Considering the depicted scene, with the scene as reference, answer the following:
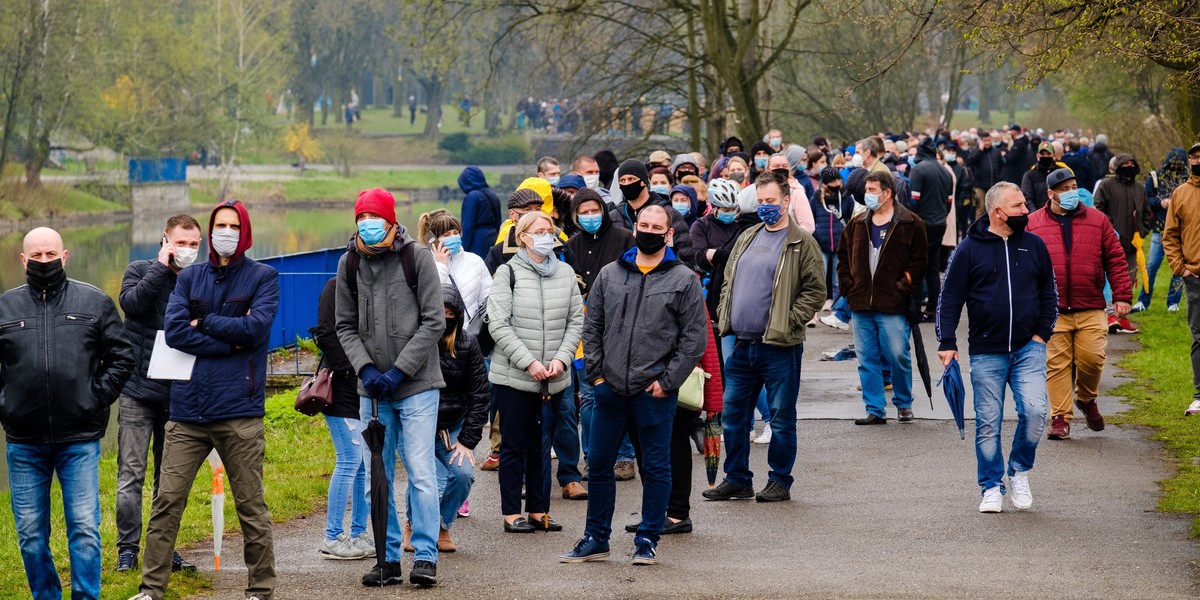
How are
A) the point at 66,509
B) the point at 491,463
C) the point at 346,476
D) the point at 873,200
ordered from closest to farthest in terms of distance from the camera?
the point at 66,509 < the point at 346,476 < the point at 491,463 < the point at 873,200

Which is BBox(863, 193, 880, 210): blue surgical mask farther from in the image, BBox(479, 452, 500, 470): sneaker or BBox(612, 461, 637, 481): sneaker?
BBox(479, 452, 500, 470): sneaker

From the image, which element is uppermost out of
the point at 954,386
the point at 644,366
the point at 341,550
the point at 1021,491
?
the point at 644,366

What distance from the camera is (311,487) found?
1019cm

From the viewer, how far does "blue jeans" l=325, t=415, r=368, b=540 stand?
8000mm

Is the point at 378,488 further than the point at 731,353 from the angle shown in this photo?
No

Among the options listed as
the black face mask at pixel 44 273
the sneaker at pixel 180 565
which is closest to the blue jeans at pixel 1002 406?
the sneaker at pixel 180 565

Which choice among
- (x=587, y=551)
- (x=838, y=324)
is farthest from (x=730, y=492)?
(x=838, y=324)

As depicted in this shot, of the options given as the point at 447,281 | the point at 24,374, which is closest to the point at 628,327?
the point at 447,281

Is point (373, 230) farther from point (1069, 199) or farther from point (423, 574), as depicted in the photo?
point (1069, 199)

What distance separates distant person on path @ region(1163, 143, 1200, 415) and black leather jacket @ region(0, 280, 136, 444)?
25.3ft

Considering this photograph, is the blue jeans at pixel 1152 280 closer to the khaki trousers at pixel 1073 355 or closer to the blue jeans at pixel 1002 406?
the khaki trousers at pixel 1073 355

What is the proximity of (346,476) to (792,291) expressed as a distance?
2.91 m

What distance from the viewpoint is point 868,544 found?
321 inches

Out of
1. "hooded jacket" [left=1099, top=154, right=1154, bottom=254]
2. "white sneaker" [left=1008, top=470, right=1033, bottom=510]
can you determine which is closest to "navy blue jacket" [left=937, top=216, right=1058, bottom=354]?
"white sneaker" [left=1008, top=470, right=1033, bottom=510]
